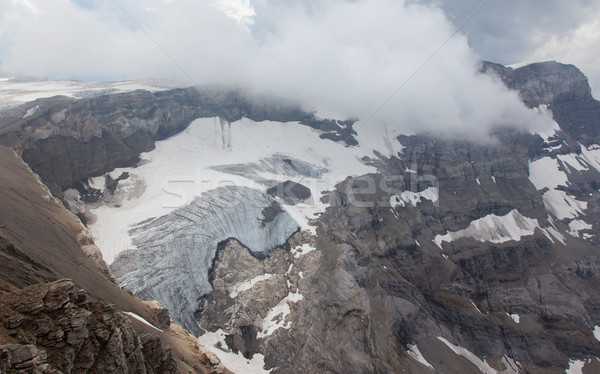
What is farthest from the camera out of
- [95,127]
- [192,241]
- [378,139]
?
[378,139]

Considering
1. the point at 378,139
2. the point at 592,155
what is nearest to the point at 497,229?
the point at 378,139

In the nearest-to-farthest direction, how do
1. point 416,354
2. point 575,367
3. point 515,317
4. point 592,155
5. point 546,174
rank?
point 416,354, point 575,367, point 515,317, point 546,174, point 592,155

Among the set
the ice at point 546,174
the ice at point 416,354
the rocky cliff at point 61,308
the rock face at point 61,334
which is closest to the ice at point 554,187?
the ice at point 546,174

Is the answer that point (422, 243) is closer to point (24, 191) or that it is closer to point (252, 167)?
point (252, 167)

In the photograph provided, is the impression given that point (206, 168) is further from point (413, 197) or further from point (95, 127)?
point (413, 197)

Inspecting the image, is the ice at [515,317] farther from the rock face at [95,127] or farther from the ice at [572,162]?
the rock face at [95,127]

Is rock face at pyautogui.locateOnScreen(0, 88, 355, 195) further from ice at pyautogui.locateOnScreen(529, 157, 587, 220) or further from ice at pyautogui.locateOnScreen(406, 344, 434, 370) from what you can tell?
ice at pyautogui.locateOnScreen(529, 157, 587, 220)

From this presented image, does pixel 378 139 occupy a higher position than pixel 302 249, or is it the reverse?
pixel 378 139
